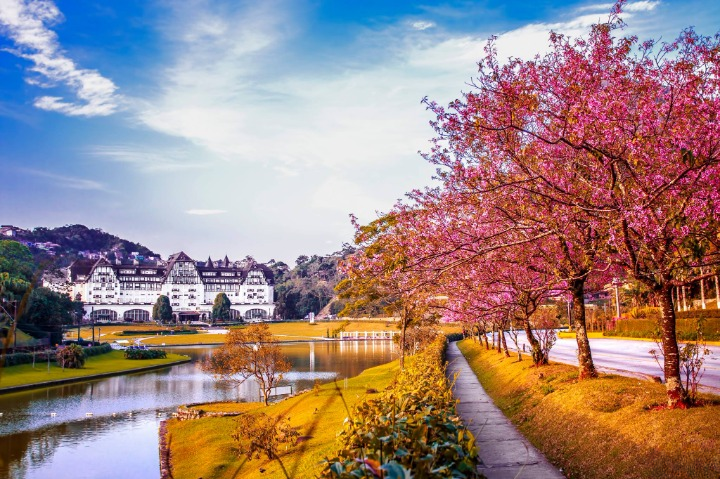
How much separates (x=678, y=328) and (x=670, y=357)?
2947 cm

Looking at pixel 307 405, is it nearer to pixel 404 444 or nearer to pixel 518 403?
pixel 518 403

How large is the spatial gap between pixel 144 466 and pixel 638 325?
1386 inches

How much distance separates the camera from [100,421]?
32.0m

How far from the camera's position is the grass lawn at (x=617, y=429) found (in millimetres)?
8602

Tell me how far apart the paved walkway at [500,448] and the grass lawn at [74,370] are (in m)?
33.8

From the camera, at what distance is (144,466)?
22.6 meters

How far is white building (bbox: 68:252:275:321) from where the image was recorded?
537 ft

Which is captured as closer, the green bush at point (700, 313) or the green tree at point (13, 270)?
the green bush at point (700, 313)

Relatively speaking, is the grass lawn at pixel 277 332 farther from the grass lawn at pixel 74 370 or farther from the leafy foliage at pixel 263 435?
the leafy foliage at pixel 263 435

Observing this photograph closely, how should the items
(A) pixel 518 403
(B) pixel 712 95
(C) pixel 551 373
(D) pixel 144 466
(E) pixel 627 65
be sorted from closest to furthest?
(B) pixel 712 95
(E) pixel 627 65
(A) pixel 518 403
(C) pixel 551 373
(D) pixel 144 466

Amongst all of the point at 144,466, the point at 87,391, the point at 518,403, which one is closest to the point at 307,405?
the point at 144,466

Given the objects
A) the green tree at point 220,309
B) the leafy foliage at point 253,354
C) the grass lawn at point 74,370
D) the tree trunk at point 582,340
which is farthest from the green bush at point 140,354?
the green tree at point 220,309

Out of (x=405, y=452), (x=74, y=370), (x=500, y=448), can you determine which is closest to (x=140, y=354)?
(x=74, y=370)

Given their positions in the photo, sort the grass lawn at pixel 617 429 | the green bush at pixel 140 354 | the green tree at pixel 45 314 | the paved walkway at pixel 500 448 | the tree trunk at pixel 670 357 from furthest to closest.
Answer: the green tree at pixel 45 314 → the green bush at pixel 140 354 → the tree trunk at pixel 670 357 → the paved walkway at pixel 500 448 → the grass lawn at pixel 617 429
